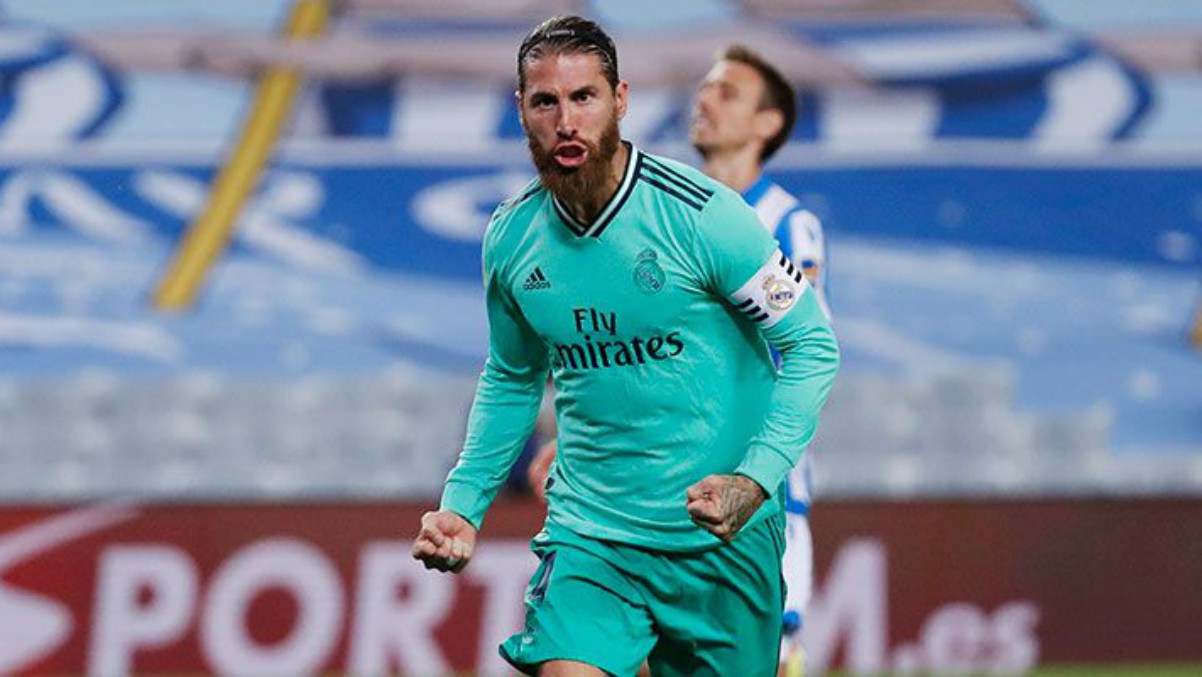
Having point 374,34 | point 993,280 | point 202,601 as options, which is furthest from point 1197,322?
point 202,601

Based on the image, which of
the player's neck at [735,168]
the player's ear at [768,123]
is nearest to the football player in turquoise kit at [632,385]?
the player's neck at [735,168]

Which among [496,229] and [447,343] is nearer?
[496,229]

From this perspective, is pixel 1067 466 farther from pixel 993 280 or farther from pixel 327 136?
pixel 327 136

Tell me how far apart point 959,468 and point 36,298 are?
597cm

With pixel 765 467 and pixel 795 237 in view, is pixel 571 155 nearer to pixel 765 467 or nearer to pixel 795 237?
pixel 765 467

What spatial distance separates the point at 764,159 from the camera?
6.24 meters

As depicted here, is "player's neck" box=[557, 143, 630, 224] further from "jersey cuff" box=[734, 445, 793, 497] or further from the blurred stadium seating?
the blurred stadium seating

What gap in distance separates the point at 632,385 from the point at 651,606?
1.45 feet

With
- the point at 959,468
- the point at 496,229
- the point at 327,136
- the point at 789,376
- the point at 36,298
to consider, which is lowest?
the point at 789,376

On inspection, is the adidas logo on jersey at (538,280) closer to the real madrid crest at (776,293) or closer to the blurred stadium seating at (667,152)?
the real madrid crest at (776,293)

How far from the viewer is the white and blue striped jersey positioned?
5855 millimetres

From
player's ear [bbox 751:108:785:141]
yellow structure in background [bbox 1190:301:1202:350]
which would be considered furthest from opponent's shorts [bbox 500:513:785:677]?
yellow structure in background [bbox 1190:301:1202:350]

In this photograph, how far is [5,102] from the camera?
14695mm

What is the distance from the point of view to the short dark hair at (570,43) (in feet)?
13.0
